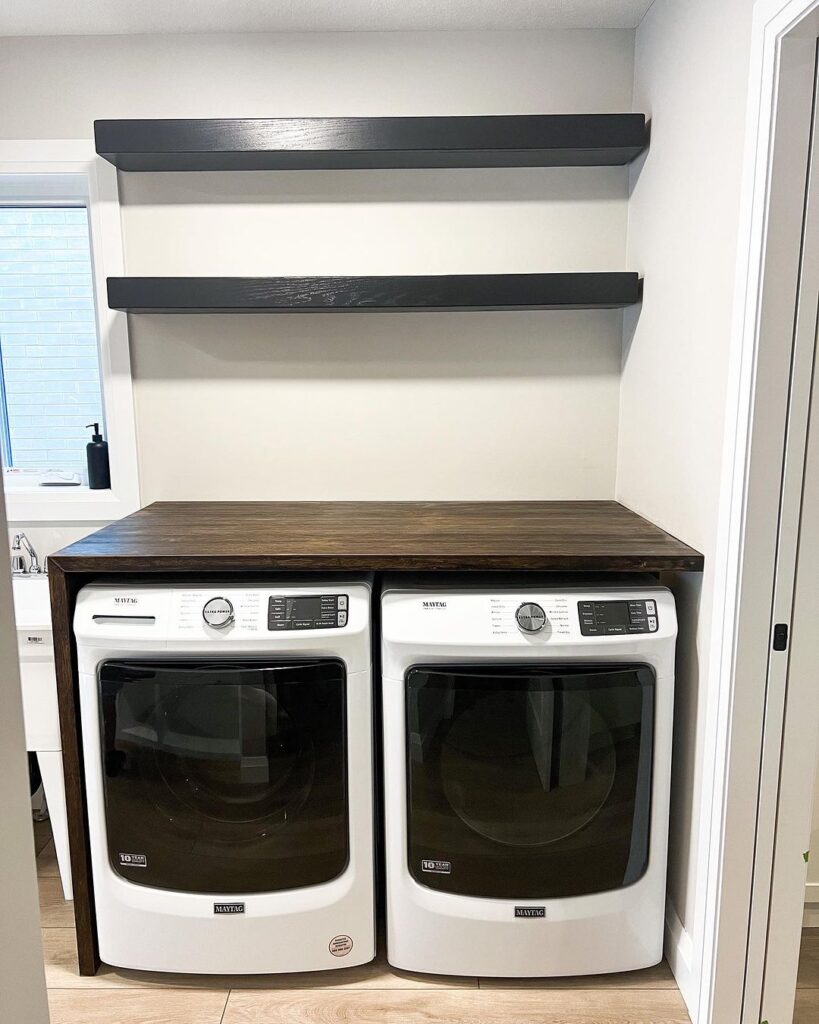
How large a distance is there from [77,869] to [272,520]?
37.8 inches

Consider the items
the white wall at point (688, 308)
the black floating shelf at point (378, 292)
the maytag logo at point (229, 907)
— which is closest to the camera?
the white wall at point (688, 308)

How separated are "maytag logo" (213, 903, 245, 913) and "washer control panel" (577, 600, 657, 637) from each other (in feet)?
3.32

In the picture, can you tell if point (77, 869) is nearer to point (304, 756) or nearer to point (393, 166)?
point (304, 756)

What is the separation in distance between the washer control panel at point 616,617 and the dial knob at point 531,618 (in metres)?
0.09

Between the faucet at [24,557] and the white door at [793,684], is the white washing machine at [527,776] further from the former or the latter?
the faucet at [24,557]

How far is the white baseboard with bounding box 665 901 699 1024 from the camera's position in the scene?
5.50ft

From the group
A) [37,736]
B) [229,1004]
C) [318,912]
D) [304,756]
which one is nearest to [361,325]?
[304,756]

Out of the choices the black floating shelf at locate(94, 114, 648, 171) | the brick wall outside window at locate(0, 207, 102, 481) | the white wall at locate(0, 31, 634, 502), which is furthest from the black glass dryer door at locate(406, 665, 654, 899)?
the brick wall outside window at locate(0, 207, 102, 481)

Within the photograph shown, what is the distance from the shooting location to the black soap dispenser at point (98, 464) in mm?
2402

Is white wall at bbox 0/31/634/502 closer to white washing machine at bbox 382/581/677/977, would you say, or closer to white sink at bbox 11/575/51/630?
white sink at bbox 11/575/51/630

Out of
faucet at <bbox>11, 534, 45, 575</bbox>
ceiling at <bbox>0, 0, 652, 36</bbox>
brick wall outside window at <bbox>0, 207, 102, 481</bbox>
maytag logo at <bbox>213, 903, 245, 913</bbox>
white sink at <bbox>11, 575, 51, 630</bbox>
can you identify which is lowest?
maytag logo at <bbox>213, 903, 245, 913</bbox>

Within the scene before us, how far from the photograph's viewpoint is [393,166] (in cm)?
218

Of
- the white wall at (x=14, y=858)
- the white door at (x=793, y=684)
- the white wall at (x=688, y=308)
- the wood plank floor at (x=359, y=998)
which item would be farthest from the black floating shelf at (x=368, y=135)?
the wood plank floor at (x=359, y=998)

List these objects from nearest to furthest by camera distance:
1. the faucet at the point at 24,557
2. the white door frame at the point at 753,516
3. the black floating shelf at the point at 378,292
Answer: the white door frame at the point at 753,516 → the black floating shelf at the point at 378,292 → the faucet at the point at 24,557
